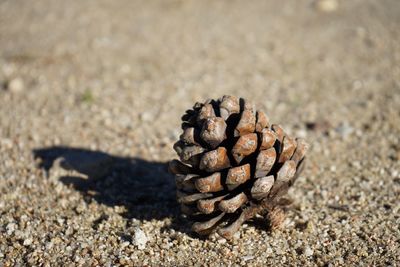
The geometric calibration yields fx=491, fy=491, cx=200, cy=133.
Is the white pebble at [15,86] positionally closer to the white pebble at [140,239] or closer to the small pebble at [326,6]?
the white pebble at [140,239]

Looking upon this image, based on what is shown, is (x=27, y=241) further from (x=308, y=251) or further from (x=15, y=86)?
(x=15, y=86)

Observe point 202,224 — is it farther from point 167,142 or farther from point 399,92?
point 399,92

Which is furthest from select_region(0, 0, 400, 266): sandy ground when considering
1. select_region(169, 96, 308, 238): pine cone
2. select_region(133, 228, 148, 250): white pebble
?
select_region(169, 96, 308, 238): pine cone

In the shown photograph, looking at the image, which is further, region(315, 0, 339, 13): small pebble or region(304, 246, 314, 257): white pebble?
region(315, 0, 339, 13): small pebble

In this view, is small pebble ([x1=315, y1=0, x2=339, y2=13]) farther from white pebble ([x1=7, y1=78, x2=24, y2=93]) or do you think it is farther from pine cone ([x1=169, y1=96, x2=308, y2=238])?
pine cone ([x1=169, y1=96, x2=308, y2=238])

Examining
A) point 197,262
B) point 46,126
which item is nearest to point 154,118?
point 46,126

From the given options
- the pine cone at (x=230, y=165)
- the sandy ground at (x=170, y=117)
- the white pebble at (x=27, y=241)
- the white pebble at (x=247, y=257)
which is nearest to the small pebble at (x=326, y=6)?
the sandy ground at (x=170, y=117)

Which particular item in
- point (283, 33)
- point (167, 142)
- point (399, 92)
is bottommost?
point (167, 142)

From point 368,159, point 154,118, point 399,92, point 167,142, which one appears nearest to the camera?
point 368,159
